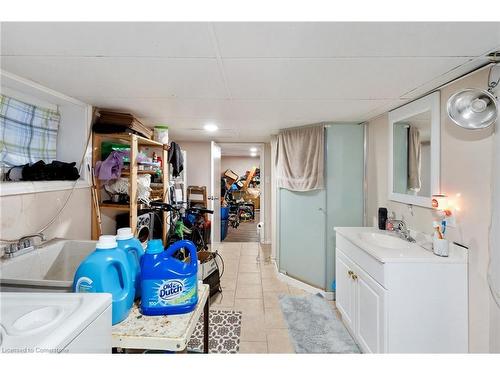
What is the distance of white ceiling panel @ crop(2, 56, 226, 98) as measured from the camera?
120 cm

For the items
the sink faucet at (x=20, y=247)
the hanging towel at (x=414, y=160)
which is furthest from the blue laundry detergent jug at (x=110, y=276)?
the hanging towel at (x=414, y=160)

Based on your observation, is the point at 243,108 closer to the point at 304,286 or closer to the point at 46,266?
the point at 46,266

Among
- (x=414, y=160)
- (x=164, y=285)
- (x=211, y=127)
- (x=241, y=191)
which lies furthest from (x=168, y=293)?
(x=241, y=191)

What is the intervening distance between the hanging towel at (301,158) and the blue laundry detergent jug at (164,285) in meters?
2.01

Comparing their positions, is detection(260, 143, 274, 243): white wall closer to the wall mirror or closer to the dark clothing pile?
the wall mirror

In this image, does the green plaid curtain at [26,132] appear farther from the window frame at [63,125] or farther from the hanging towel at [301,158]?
the hanging towel at [301,158]

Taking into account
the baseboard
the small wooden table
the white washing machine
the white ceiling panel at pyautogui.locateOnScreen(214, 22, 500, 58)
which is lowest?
the baseboard

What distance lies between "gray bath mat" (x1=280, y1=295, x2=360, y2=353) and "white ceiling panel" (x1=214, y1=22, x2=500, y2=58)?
2.00 m

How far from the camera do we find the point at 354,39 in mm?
981

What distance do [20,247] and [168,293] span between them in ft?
3.62

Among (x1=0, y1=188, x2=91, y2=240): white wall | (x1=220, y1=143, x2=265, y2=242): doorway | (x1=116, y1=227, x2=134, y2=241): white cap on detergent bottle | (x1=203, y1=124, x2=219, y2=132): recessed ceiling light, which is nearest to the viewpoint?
(x1=116, y1=227, x2=134, y2=241): white cap on detergent bottle

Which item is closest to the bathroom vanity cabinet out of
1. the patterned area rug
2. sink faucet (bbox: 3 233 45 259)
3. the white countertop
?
the white countertop
